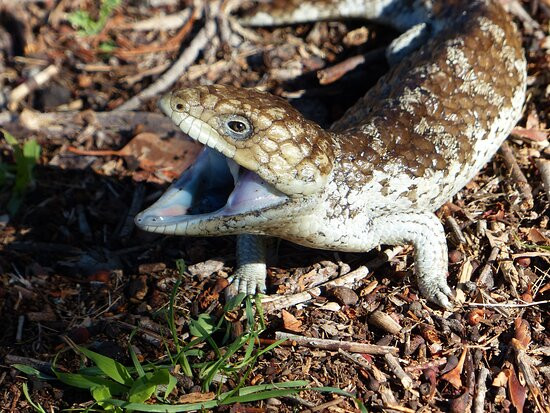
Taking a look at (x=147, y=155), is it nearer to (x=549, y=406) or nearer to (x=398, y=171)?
(x=398, y=171)

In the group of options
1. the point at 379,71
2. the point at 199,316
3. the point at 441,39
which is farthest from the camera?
the point at 379,71

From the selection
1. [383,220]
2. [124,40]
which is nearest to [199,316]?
[383,220]

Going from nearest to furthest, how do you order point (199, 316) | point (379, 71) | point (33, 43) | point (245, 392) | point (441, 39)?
point (245, 392) → point (199, 316) → point (441, 39) → point (379, 71) → point (33, 43)

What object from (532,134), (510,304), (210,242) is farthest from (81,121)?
(510,304)

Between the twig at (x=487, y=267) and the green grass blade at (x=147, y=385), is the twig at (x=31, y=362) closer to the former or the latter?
the green grass blade at (x=147, y=385)

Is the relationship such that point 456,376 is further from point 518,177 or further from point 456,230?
point 518,177

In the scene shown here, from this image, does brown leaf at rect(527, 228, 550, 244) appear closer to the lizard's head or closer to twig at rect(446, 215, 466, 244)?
twig at rect(446, 215, 466, 244)

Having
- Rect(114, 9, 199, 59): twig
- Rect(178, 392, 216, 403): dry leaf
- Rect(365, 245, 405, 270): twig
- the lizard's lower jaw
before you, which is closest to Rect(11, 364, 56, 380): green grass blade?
Rect(178, 392, 216, 403): dry leaf
